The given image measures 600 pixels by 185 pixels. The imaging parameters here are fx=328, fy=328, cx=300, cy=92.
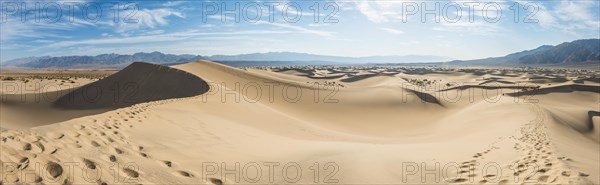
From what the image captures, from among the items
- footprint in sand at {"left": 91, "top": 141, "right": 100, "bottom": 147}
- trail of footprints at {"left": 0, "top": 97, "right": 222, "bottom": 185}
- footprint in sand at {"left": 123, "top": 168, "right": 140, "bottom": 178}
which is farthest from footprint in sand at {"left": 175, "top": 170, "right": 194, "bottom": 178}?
footprint in sand at {"left": 91, "top": 141, "right": 100, "bottom": 147}

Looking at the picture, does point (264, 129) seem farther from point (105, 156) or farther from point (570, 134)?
point (570, 134)

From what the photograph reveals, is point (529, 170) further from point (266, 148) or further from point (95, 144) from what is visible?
point (95, 144)

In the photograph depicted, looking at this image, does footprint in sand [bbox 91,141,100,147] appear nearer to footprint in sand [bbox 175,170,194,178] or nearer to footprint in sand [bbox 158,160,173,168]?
footprint in sand [bbox 158,160,173,168]

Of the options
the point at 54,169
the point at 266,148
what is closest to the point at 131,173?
the point at 54,169

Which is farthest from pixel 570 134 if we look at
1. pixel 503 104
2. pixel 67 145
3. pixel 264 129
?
pixel 67 145

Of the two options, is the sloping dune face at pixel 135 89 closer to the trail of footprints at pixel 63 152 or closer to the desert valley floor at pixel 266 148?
the desert valley floor at pixel 266 148
